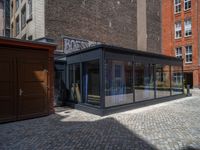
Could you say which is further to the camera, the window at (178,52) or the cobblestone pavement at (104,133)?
the window at (178,52)

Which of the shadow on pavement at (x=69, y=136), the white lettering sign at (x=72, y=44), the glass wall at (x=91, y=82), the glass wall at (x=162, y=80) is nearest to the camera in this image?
the shadow on pavement at (x=69, y=136)

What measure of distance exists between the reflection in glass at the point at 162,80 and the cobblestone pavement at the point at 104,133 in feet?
16.5

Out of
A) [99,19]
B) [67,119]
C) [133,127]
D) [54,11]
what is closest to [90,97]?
[67,119]

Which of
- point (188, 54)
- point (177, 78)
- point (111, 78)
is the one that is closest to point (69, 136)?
point (111, 78)

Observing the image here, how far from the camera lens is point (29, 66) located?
871 centimetres

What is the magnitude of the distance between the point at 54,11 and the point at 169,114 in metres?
11.1

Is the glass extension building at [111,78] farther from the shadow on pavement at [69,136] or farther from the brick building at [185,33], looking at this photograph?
the brick building at [185,33]

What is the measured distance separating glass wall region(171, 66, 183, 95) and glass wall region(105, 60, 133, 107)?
5.20 meters

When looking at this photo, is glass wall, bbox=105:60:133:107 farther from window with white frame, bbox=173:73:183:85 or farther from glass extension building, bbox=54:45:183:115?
window with white frame, bbox=173:73:183:85

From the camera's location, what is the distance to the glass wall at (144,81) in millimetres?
12227

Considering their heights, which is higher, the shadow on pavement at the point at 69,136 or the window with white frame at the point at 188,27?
the window with white frame at the point at 188,27

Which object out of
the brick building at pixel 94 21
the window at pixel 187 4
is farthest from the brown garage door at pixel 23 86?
the window at pixel 187 4

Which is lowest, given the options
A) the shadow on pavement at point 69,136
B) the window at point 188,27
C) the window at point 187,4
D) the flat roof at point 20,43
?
the shadow on pavement at point 69,136

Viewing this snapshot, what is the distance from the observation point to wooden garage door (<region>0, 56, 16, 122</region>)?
786cm
